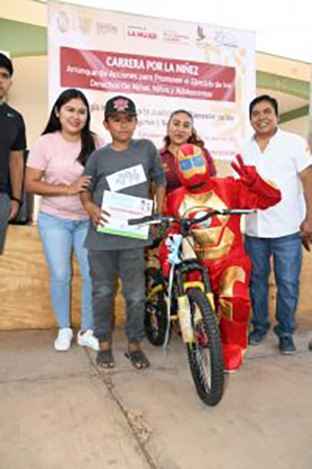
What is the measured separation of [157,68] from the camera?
3945 millimetres

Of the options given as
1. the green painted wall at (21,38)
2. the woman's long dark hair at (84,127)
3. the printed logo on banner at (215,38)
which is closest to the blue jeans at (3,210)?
the woman's long dark hair at (84,127)

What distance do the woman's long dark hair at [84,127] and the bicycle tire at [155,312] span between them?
954 mm

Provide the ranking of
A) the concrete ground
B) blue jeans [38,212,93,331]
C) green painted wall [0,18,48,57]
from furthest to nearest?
1. green painted wall [0,18,48,57]
2. blue jeans [38,212,93,331]
3. the concrete ground

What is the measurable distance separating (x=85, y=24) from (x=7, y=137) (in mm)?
1641

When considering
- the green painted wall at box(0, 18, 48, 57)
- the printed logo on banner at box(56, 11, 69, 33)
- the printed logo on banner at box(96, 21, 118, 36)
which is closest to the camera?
the printed logo on banner at box(56, 11, 69, 33)

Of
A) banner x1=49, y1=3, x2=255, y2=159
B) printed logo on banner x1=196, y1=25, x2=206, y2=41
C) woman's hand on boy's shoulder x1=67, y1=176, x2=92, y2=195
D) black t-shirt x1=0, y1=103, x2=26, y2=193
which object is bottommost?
woman's hand on boy's shoulder x1=67, y1=176, x2=92, y2=195

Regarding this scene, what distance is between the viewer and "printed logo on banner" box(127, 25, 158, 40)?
3.84m

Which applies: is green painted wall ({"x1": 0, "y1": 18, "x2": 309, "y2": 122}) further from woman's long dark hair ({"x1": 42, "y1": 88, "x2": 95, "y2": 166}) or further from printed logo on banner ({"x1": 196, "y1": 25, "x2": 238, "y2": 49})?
woman's long dark hair ({"x1": 42, "y1": 88, "x2": 95, "y2": 166})

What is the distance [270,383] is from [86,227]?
1581mm

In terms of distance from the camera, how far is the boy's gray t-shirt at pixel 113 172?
2510 millimetres

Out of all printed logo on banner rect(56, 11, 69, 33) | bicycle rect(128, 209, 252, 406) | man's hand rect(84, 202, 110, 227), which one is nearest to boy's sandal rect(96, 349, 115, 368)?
bicycle rect(128, 209, 252, 406)

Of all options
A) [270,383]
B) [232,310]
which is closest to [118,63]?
[232,310]

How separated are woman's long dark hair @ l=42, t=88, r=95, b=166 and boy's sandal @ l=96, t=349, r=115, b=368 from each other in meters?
1.29

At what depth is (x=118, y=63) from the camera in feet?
12.5
